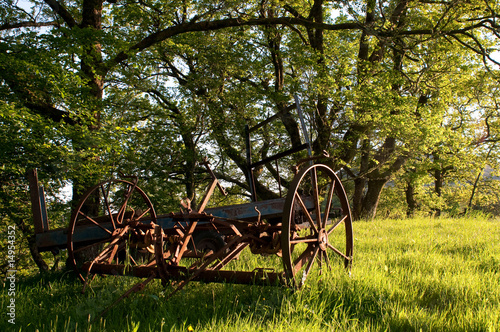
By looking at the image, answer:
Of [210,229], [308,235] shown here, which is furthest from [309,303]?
[210,229]

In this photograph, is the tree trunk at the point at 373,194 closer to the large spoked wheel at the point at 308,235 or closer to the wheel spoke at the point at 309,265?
the large spoked wheel at the point at 308,235

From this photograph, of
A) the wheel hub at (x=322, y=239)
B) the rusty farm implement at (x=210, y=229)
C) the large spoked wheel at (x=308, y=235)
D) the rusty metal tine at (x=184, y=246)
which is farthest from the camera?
the wheel hub at (x=322, y=239)

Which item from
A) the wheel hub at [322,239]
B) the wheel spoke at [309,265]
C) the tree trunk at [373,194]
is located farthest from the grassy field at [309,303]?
the tree trunk at [373,194]

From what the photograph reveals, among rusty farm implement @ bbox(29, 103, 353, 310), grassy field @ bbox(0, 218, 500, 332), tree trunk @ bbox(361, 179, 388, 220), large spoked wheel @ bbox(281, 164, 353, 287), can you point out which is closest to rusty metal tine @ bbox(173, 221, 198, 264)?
rusty farm implement @ bbox(29, 103, 353, 310)

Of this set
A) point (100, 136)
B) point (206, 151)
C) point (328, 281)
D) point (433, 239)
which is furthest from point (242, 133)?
point (328, 281)

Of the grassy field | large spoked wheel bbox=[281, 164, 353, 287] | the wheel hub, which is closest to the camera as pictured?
the grassy field

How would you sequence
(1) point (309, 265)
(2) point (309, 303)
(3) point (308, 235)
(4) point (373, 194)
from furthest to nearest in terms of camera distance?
(4) point (373, 194) < (3) point (308, 235) < (1) point (309, 265) < (2) point (309, 303)

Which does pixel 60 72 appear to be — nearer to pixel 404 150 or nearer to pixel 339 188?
pixel 339 188

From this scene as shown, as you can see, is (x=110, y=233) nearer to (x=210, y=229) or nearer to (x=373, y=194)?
(x=210, y=229)

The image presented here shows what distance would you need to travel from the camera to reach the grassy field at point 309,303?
9.05ft

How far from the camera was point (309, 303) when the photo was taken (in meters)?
3.10

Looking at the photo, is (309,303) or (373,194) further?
(373,194)

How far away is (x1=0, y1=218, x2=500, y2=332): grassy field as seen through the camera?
Answer: 2758mm

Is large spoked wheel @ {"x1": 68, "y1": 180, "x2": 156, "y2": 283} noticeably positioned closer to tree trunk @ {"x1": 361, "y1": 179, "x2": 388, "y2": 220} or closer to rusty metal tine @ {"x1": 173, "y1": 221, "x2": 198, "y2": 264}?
rusty metal tine @ {"x1": 173, "y1": 221, "x2": 198, "y2": 264}
